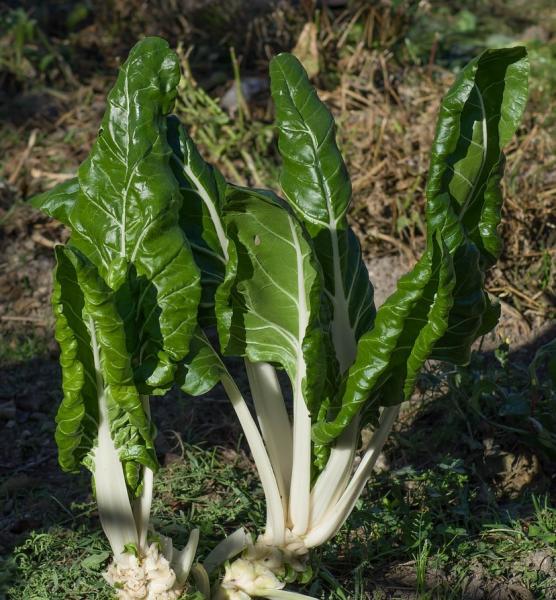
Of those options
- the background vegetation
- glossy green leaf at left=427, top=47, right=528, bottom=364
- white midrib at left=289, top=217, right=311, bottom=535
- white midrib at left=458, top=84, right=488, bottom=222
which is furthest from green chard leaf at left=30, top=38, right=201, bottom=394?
the background vegetation

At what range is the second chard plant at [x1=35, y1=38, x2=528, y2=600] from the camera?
2.07 m

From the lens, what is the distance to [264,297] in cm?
219

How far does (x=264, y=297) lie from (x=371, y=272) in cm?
201

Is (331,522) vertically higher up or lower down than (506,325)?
higher up

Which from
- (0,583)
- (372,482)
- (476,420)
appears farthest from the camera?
(476,420)

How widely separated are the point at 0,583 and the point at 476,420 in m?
1.53

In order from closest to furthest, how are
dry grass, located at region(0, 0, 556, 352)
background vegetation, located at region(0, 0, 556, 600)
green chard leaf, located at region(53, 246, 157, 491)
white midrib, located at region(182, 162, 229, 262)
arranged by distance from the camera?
green chard leaf, located at region(53, 246, 157, 491) → white midrib, located at region(182, 162, 229, 262) → background vegetation, located at region(0, 0, 556, 600) → dry grass, located at region(0, 0, 556, 352)

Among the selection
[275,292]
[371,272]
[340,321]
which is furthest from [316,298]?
[371,272]

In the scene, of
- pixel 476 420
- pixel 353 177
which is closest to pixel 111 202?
pixel 476 420

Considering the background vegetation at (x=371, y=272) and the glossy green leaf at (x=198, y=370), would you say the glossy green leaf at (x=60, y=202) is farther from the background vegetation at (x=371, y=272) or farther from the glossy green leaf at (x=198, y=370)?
the background vegetation at (x=371, y=272)

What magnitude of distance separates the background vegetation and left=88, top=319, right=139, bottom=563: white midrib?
1.41 feet

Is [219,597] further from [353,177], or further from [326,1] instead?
[326,1]

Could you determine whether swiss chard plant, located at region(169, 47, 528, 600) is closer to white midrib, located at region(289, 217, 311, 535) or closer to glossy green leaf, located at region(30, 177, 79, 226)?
white midrib, located at region(289, 217, 311, 535)

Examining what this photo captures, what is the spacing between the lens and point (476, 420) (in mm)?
Result: 3141
